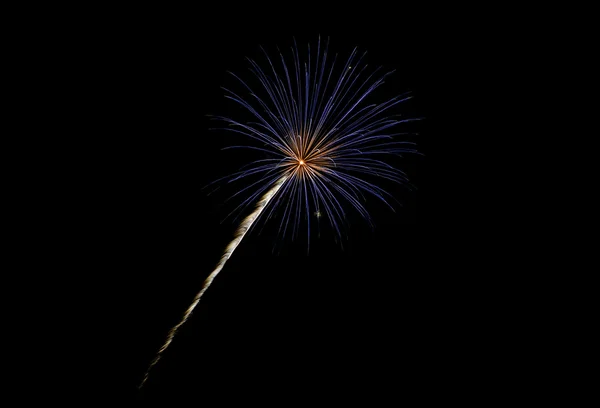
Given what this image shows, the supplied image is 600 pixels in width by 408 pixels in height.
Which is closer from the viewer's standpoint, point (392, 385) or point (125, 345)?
point (125, 345)

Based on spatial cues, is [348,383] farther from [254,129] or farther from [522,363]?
[254,129]

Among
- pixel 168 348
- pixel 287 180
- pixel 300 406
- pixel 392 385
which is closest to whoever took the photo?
pixel 168 348

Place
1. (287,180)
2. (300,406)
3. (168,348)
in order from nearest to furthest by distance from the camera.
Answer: (168,348) → (287,180) → (300,406)

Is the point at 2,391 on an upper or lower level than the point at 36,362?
lower

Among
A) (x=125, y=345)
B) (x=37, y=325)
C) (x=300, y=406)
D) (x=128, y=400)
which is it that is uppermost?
(x=300, y=406)

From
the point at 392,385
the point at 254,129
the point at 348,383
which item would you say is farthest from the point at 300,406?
the point at 254,129

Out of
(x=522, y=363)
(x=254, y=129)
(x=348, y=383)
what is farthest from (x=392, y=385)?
(x=254, y=129)
